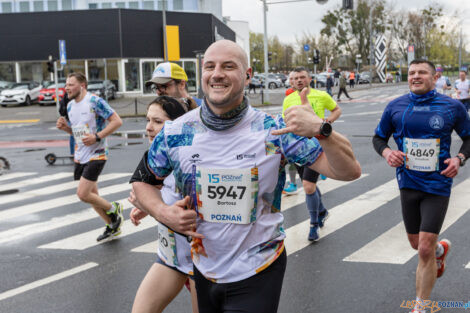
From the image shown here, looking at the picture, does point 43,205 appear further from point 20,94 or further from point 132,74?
point 132,74

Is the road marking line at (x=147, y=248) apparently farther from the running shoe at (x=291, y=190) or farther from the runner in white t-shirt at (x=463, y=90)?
the runner in white t-shirt at (x=463, y=90)

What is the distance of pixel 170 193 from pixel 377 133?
2.29 meters

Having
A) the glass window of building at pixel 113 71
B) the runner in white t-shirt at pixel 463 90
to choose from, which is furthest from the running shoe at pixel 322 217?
the glass window of building at pixel 113 71

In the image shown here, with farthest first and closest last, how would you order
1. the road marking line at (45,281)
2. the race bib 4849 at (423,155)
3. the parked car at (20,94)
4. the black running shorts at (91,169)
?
the parked car at (20,94) < the black running shorts at (91,169) < the road marking line at (45,281) < the race bib 4849 at (423,155)

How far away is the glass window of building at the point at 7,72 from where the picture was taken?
45.2 m

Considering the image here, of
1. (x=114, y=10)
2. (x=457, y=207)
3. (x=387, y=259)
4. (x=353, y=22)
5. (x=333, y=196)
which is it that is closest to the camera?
(x=387, y=259)

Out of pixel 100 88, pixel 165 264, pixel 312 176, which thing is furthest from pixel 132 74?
pixel 165 264

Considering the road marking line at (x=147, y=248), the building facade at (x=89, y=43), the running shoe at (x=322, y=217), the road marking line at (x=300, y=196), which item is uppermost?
the building facade at (x=89, y=43)

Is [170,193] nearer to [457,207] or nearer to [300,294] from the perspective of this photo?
[300,294]

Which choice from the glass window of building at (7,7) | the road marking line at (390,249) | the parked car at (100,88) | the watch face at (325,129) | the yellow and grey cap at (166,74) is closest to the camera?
the watch face at (325,129)

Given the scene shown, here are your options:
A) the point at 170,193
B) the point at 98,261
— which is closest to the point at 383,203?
the point at 98,261

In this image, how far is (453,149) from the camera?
545 inches

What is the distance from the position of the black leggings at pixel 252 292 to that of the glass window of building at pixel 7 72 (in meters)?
46.4

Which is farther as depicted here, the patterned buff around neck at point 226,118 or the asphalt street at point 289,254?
the asphalt street at point 289,254
